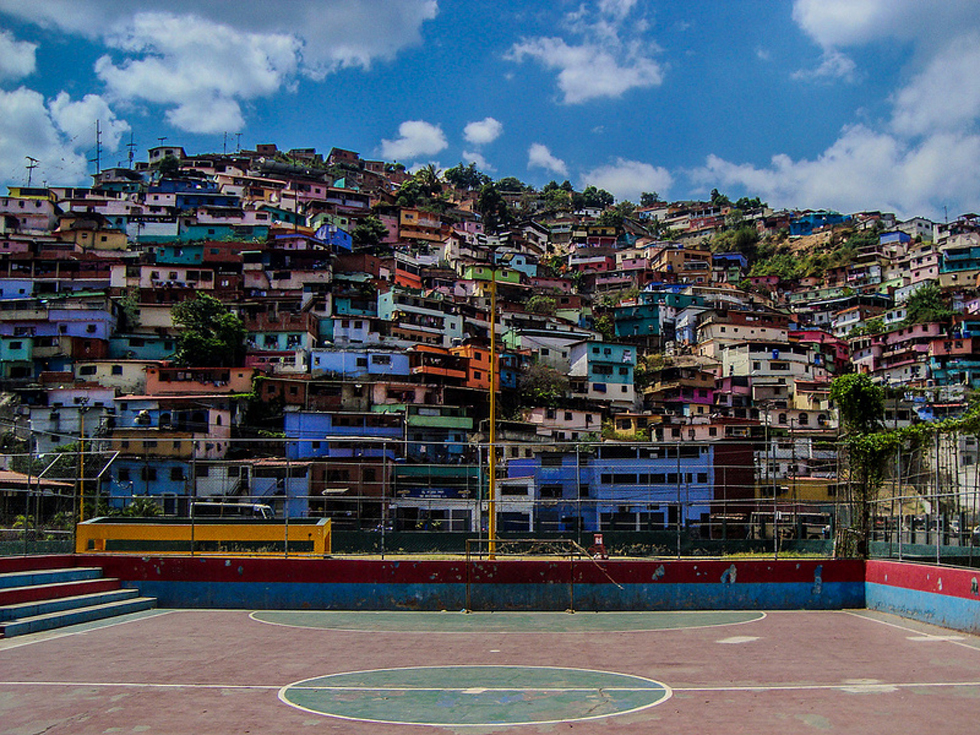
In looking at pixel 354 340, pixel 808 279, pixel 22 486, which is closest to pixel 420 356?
pixel 354 340

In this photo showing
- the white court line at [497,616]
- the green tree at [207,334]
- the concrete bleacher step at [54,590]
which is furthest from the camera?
the green tree at [207,334]

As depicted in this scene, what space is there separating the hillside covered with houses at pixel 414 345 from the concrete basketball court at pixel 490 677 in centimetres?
530

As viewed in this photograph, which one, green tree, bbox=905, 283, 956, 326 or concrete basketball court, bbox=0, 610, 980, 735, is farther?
green tree, bbox=905, 283, 956, 326

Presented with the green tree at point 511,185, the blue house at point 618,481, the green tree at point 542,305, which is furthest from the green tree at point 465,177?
the blue house at point 618,481

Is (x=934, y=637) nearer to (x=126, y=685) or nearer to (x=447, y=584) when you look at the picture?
(x=447, y=584)

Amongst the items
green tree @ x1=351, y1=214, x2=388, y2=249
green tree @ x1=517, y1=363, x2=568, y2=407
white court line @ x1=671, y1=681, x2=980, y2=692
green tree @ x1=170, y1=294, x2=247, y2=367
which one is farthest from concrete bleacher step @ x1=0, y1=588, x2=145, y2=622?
green tree @ x1=351, y1=214, x2=388, y2=249

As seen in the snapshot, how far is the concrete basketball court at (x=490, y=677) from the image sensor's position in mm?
7879

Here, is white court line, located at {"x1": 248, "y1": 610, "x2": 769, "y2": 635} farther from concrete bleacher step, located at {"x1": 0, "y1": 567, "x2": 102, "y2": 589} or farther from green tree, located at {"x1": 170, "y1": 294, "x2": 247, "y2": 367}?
green tree, located at {"x1": 170, "y1": 294, "x2": 247, "y2": 367}

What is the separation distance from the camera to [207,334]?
2360 inches

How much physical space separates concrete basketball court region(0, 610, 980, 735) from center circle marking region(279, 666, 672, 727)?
1.1 inches

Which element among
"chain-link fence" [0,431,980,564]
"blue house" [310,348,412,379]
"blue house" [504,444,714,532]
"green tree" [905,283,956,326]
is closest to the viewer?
"chain-link fence" [0,431,980,564]

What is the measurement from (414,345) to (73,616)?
156 ft

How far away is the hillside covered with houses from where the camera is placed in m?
34.9

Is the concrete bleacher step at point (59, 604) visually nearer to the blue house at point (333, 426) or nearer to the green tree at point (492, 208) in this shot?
the blue house at point (333, 426)
